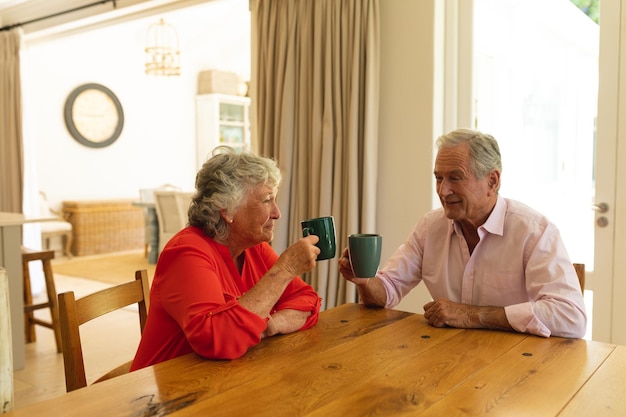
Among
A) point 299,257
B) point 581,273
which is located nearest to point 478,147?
point 581,273

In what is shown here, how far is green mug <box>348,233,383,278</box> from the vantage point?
154 cm

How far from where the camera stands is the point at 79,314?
151 centimetres

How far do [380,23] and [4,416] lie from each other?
2.70m

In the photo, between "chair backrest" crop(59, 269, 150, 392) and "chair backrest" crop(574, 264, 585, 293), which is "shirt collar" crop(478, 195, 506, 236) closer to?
"chair backrest" crop(574, 264, 585, 293)

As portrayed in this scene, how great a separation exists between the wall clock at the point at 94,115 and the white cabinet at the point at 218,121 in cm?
132

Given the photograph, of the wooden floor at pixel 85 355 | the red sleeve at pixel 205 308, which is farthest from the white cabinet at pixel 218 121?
the red sleeve at pixel 205 308

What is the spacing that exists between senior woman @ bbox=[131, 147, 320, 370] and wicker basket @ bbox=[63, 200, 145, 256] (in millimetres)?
6286

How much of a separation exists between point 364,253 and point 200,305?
42cm

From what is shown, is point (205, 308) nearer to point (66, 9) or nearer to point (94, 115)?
point (66, 9)

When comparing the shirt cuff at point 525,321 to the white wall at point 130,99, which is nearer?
the shirt cuff at point 525,321

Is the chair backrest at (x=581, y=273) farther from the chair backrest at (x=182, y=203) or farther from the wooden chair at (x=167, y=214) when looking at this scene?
the wooden chair at (x=167, y=214)

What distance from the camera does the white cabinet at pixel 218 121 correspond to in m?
9.09

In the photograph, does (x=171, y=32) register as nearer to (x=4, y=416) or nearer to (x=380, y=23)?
(x=380, y=23)

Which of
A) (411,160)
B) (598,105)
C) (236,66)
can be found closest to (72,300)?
(411,160)
